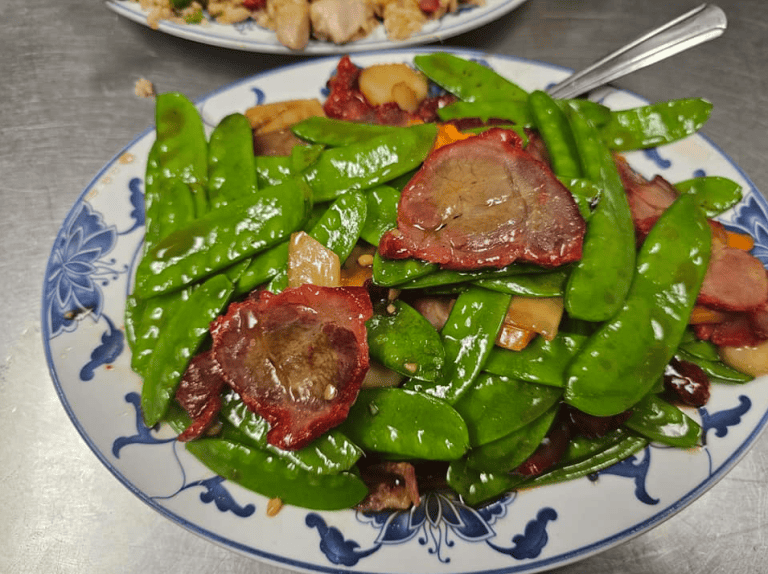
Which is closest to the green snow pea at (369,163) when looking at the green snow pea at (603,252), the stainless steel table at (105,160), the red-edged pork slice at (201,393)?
the green snow pea at (603,252)

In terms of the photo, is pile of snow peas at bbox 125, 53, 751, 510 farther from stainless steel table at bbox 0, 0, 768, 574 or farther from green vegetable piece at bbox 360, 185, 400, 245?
stainless steel table at bbox 0, 0, 768, 574

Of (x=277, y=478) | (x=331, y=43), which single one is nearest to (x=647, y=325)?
(x=277, y=478)

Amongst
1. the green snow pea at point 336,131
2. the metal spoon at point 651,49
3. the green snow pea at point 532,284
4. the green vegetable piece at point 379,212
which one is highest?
the metal spoon at point 651,49

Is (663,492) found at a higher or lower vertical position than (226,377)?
lower

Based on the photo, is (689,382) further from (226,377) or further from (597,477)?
(226,377)

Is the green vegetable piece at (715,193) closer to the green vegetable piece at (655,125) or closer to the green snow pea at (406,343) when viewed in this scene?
the green vegetable piece at (655,125)

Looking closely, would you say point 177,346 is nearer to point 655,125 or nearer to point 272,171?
point 272,171

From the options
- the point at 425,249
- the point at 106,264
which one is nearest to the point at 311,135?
the point at 425,249
